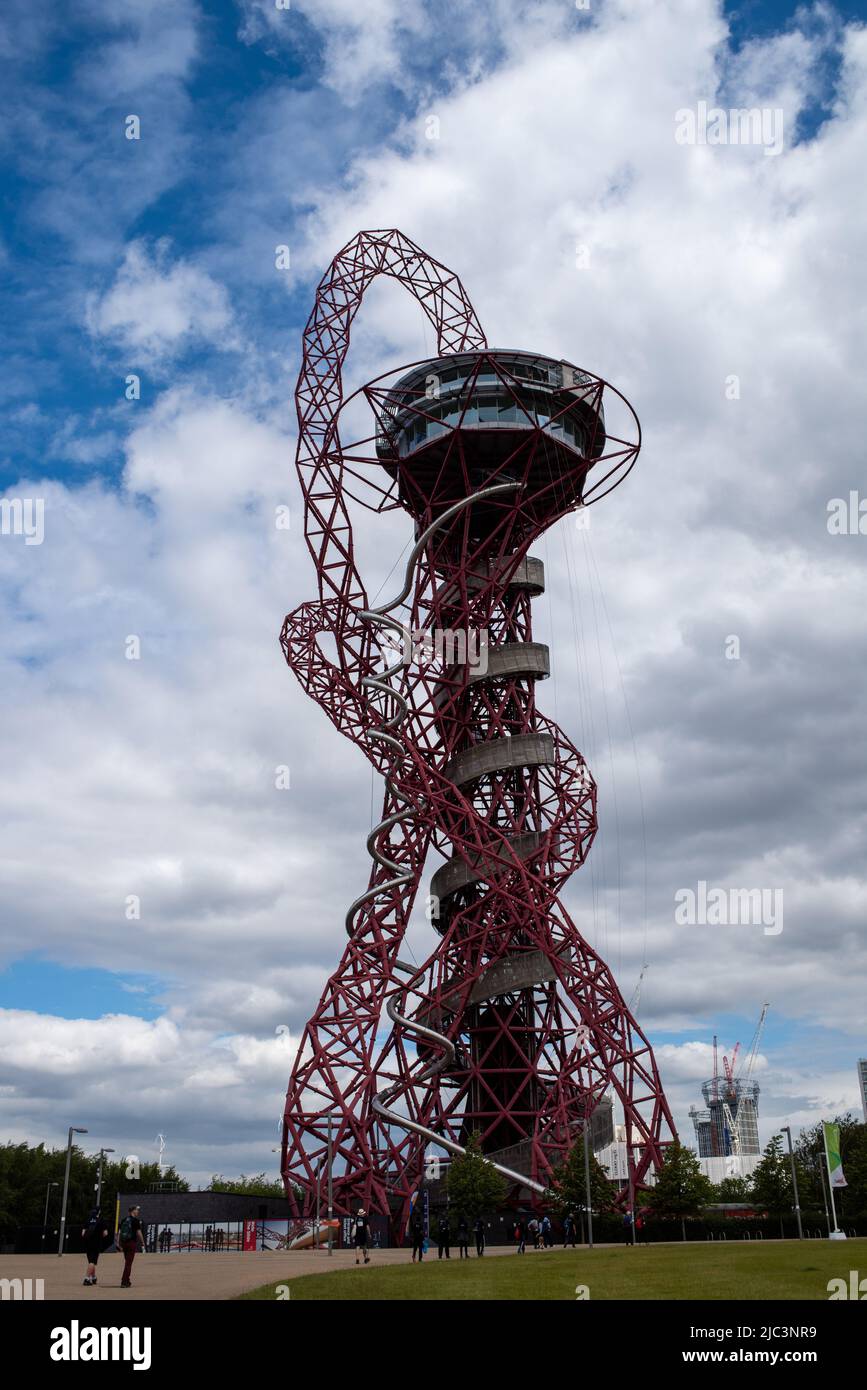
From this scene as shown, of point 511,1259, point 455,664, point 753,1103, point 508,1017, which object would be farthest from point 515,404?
point 753,1103

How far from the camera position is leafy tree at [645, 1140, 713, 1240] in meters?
41.5

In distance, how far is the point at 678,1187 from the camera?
41469 millimetres

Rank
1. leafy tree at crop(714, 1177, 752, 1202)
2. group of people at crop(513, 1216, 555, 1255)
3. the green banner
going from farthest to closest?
leafy tree at crop(714, 1177, 752, 1202) < the green banner < group of people at crop(513, 1216, 555, 1255)

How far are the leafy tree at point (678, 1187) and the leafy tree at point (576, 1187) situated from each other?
1.60 metres

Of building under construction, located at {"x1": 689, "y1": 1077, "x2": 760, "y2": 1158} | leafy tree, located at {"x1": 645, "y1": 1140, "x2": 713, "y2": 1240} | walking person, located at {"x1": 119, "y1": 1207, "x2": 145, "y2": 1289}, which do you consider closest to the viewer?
walking person, located at {"x1": 119, "y1": 1207, "x2": 145, "y2": 1289}

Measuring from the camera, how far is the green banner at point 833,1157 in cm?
3919

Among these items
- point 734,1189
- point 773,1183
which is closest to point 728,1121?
point 734,1189

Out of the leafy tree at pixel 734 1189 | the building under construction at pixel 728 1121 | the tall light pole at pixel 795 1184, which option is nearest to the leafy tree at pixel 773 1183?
the tall light pole at pixel 795 1184

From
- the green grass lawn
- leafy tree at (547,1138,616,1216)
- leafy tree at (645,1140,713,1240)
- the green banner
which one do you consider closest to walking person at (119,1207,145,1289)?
the green grass lawn

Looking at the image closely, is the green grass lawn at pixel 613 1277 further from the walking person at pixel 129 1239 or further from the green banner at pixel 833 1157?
the green banner at pixel 833 1157

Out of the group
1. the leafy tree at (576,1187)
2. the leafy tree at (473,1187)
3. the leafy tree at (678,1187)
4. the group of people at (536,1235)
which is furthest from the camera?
the leafy tree at (678,1187)

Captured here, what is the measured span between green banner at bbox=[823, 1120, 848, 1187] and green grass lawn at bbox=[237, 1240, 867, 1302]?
11.8 metres

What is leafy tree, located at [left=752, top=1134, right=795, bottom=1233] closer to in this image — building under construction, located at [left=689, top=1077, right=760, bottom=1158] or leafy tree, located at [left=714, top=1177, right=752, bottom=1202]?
leafy tree, located at [left=714, top=1177, right=752, bottom=1202]

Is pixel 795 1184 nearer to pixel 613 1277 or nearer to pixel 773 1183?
pixel 773 1183
